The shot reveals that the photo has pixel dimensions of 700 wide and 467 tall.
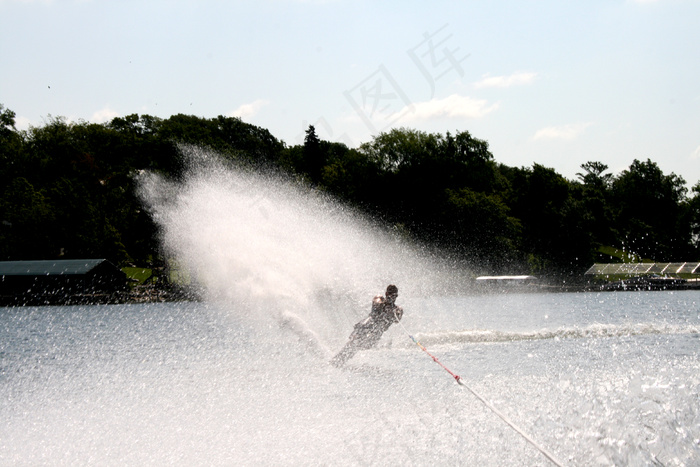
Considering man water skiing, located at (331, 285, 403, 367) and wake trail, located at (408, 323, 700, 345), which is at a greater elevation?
man water skiing, located at (331, 285, 403, 367)

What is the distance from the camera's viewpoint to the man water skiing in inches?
400

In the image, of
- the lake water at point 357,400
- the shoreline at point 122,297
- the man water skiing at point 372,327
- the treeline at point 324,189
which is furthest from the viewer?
the treeline at point 324,189

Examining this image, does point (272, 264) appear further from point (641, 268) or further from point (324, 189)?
point (641, 268)

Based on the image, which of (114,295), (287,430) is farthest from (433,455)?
(114,295)

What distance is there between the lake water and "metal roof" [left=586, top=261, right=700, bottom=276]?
38.1m

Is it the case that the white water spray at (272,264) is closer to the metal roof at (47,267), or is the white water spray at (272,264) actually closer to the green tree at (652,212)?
the metal roof at (47,267)

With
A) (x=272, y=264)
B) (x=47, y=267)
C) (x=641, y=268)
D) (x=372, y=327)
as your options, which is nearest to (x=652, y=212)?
(x=641, y=268)

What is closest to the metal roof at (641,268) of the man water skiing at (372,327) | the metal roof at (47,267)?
the metal roof at (47,267)

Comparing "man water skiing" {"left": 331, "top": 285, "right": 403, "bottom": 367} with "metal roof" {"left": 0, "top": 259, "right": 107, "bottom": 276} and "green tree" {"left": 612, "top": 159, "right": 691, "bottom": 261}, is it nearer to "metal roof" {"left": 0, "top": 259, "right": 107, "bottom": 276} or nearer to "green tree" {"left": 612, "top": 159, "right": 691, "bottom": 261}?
"metal roof" {"left": 0, "top": 259, "right": 107, "bottom": 276}

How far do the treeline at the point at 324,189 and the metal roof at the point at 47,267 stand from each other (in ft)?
13.1

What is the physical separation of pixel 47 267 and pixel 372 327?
32116mm

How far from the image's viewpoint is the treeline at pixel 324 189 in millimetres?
44781

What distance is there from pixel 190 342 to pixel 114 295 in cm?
2287

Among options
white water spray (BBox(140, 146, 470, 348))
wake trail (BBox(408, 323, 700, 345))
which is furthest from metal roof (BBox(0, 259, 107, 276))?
wake trail (BBox(408, 323, 700, 345))
